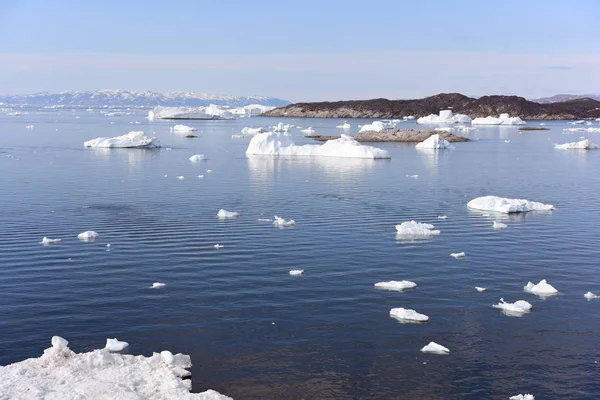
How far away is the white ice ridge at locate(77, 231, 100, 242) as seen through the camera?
77.0 feet

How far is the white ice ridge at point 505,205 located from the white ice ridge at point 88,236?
18.3 metres

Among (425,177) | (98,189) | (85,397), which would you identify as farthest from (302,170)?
(85,397)

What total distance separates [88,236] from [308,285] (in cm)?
980

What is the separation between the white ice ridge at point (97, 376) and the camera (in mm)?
11352

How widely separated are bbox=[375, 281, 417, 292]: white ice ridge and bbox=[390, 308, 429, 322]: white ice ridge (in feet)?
7.06

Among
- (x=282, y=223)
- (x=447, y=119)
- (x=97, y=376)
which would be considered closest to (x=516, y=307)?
(x=97, y=376)

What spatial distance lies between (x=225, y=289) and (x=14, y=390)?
7.13 meters

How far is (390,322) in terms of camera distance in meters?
15.4

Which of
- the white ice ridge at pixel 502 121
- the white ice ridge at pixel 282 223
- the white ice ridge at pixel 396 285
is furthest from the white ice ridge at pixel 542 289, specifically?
the white ice ridge at pixel 502 121

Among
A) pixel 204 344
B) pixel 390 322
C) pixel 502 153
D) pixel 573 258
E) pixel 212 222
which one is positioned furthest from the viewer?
pixel 502 153

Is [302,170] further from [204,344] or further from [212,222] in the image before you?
[204,344]

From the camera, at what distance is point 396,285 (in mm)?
18016

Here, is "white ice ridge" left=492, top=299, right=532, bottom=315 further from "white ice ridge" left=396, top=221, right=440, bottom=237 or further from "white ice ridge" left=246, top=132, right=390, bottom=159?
"white ice ridge" left=246, top=132, right=390, bottom=159

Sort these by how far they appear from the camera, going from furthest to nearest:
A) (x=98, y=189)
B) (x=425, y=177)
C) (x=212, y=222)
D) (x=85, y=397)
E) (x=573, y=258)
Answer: (x=425, y=177) < (x=98, y=189) < (x=212, y=222) < (x=573, y=258) < (x=85, y=397)
